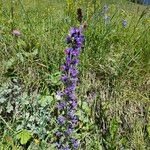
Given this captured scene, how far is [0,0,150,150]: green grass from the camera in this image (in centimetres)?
357

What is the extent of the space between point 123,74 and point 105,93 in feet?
1.00

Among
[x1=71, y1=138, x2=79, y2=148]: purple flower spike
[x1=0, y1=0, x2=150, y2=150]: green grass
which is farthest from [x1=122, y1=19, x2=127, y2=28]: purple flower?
[x1=71, y1=138, x2=79, y2=148]: purple flower spike

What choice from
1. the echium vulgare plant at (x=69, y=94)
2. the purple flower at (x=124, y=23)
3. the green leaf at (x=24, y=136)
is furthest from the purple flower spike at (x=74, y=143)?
the purple flower at (x=124, y=23)

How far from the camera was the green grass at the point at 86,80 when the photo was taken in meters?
3.57

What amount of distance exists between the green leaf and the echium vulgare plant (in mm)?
231

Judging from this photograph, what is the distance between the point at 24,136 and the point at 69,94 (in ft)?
2.06

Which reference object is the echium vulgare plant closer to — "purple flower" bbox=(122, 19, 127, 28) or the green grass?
the green grass

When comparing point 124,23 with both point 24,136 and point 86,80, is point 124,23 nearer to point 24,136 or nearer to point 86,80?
point 86,80

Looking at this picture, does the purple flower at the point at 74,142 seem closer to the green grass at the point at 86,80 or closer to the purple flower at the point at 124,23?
the green grass at the point at 86,80

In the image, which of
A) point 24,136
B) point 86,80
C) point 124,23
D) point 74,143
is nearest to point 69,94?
point 74,143

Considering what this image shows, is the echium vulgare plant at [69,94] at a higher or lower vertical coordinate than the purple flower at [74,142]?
higher

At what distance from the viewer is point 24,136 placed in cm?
337

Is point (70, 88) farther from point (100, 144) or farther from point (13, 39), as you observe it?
point (13, 39)

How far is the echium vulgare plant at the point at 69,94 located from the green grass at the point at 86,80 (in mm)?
209
